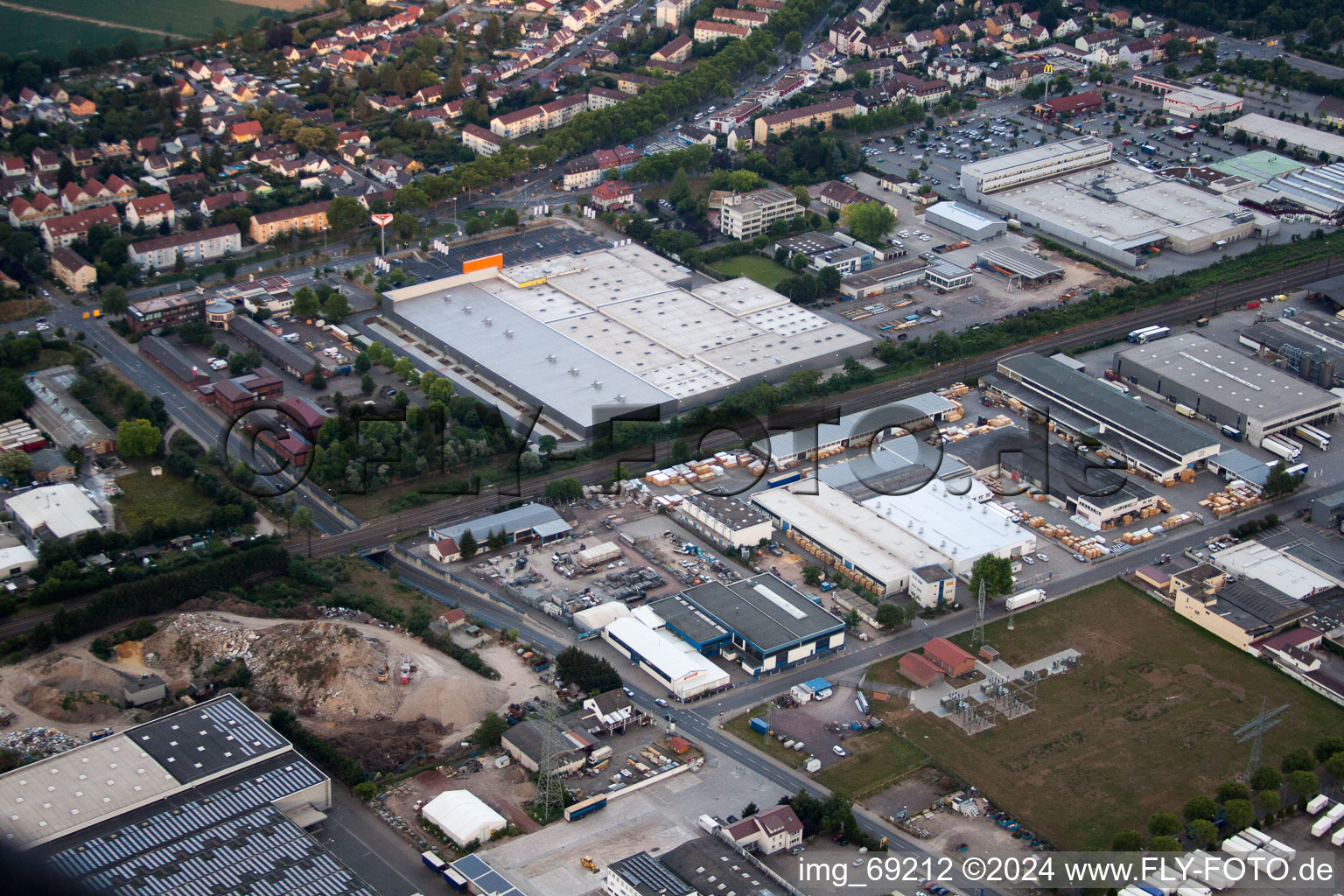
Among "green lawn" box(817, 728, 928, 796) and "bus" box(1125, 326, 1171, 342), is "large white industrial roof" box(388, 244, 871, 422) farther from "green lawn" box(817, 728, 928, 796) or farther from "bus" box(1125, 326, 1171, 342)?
"green lawn" box(817, 728, 928, 796)

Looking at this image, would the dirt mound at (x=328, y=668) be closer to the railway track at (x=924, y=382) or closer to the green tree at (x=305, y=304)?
the railway track at (x=924, y=382)

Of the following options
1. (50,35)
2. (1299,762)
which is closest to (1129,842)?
(1299,762)

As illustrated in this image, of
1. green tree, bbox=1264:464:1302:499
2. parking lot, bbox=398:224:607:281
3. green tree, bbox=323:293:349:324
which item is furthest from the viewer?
parking lot, bbox=398:224:607:281

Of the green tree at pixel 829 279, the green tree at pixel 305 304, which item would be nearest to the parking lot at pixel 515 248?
the green tree at pixel 305 304

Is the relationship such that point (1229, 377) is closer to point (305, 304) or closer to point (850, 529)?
point (850, 529)

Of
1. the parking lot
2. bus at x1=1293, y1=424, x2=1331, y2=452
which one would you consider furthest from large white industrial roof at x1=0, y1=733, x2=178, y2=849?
bus at x1=1293, y1=424, x2=1331, y2=452

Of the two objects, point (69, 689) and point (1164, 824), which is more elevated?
point (69, 689)
